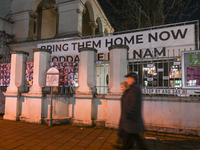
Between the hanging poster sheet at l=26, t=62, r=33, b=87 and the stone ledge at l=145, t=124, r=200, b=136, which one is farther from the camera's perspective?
the hanging poster sheet at l=26, t=62, r=33, b=87

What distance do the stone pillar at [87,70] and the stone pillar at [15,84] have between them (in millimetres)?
2962

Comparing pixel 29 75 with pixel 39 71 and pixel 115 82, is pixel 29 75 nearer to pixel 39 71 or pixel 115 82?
pixel 39 71

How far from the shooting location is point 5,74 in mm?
7992

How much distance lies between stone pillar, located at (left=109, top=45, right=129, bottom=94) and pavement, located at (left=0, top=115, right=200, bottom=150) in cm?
158

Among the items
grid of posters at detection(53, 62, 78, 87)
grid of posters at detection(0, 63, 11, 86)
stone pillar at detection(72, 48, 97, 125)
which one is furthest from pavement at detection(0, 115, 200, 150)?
grid of posters at detection(0, 63, 11, 86)

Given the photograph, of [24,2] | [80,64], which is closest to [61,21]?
[24,2]

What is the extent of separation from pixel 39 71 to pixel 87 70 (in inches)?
85.1

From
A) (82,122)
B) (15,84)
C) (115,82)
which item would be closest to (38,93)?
(15,84)

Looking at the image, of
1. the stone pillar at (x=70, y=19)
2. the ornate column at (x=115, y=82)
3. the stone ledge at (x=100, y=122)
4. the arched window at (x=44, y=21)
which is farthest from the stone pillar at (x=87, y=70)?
the arched window at (x=44, y=21)

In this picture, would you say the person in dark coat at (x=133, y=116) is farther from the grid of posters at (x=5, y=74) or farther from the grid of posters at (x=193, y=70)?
the grid of posters at (x=5, y=74)

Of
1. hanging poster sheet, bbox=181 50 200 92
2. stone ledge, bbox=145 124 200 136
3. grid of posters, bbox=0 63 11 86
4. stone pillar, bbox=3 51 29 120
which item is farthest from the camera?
grid of posters, bbox=0 63 11 86

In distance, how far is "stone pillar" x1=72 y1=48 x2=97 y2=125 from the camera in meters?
6.21

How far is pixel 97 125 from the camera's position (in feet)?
20.2

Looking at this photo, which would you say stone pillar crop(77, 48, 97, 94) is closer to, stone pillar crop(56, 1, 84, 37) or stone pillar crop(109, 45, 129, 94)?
stone pillar crop(109, 45, 129, 94)
